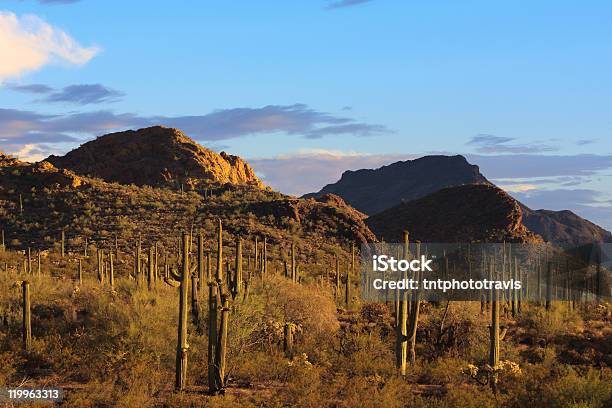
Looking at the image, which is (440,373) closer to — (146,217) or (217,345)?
(217,345)

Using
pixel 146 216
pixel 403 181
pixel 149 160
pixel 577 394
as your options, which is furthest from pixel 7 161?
pixel 403 181

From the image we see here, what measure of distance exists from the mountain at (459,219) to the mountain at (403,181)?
5710cm

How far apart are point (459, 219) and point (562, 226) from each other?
2771 inches

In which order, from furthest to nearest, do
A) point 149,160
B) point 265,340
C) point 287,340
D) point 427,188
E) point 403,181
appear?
point 403,181
point 427,188
point 149,160
point 265,340
point 287,340

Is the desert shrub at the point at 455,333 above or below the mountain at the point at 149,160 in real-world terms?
below

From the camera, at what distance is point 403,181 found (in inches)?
6383

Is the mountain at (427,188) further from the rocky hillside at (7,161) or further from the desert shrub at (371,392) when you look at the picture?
the desert shrub at (371,392)

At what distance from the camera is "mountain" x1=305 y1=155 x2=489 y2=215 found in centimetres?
15262

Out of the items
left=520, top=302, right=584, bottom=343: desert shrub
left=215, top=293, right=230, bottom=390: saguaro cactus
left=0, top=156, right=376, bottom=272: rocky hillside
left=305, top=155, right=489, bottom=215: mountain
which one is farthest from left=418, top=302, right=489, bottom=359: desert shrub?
left=305, top=155, right=489, bottom=215: mountain

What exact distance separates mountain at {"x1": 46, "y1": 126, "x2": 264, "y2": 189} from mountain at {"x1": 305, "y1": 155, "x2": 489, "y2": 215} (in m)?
60.3

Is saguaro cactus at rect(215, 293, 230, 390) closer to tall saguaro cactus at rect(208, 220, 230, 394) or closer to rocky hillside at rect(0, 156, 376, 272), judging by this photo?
tall saguaro cactus at rect(208, 220, 230, 394)

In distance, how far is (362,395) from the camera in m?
16.7

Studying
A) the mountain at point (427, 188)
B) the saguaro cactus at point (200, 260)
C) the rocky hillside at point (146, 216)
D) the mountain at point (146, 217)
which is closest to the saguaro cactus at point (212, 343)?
the saguaro cactus at point (200, 260)

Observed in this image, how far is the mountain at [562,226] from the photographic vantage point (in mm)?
138250
